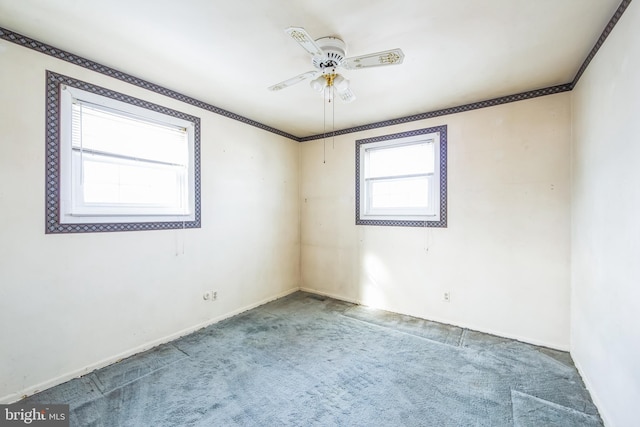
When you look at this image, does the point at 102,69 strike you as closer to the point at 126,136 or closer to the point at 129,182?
the point at 126,136

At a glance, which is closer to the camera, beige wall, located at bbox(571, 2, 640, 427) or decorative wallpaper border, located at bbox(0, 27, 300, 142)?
beige wall, located at bbox(571, 2, 640, 427)

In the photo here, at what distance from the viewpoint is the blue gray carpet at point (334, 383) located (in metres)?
1.84

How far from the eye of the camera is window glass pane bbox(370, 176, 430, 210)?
355 centimetres

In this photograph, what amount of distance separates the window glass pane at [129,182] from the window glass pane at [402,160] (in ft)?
8.29

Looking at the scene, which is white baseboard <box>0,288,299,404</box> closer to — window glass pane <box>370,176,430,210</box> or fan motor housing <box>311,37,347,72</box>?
window glass pane <box>370,176,430,210</box>

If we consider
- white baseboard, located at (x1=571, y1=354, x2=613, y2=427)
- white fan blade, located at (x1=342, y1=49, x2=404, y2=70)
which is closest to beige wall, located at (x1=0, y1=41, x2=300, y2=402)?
white fan blade, located at (x1=342, y1=49, x2=404, y2=70)

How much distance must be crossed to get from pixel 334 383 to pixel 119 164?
272 cm

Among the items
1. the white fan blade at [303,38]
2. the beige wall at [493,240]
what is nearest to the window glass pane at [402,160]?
the beige wall at [493,240]

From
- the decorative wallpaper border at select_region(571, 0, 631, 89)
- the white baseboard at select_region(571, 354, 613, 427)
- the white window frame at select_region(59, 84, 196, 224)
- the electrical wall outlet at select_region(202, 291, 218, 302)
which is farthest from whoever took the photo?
the electrical wall outlet at select_region(202, 291, 218, 302)

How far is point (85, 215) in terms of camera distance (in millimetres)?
2312

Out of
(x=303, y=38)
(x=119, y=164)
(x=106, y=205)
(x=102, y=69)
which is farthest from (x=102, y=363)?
(x=303, y=38)

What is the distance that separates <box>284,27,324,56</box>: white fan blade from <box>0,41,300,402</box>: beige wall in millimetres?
1932

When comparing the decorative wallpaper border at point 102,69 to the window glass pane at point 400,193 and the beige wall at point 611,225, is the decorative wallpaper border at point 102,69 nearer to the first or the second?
the window glass pane at point 400,193

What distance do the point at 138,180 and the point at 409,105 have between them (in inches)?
120
